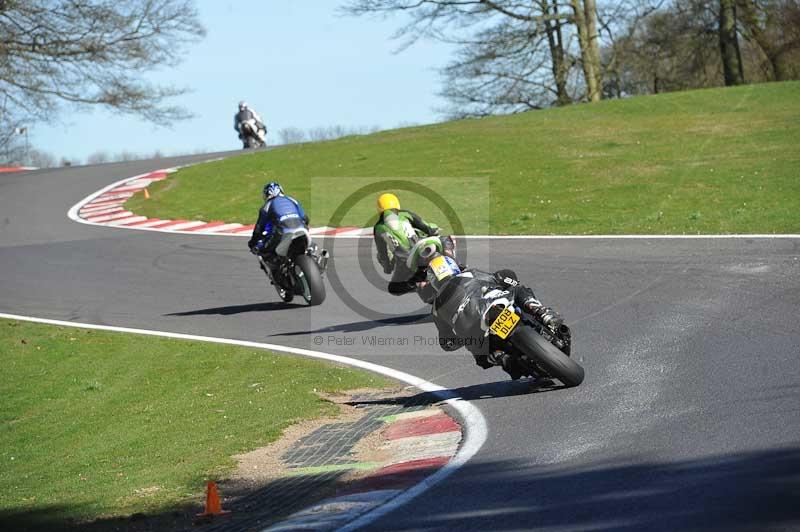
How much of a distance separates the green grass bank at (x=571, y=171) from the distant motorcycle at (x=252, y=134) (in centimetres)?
465

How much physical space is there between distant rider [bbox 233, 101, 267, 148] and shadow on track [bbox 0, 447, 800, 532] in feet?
102

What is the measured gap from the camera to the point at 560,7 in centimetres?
4634

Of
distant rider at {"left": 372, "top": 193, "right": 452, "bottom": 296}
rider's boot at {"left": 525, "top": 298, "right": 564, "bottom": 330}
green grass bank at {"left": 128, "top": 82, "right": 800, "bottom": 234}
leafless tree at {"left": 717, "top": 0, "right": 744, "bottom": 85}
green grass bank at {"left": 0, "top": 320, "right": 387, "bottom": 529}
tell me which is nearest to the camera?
green grass bank at {"left": 0, "top": 320, "right": 387, "bottom": 529}

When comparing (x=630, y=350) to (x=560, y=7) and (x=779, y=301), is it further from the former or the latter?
(x=560, y=7)

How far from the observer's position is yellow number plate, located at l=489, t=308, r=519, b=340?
8.61 m

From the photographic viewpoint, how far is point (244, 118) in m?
37.4

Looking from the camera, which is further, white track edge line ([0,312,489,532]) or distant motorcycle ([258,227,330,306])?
distant motorcycle ([258,227,330,306])

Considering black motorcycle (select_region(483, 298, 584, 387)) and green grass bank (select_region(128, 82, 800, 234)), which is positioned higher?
green grass bank (select_region(128, 82, 800, 234))

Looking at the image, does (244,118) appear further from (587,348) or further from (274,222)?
(587,348)

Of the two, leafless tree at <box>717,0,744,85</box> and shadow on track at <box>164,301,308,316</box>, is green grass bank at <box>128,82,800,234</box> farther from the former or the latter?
leafless tree at <box>717,0,744,85</box>

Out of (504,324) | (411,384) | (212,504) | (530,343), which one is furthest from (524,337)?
(212,504)

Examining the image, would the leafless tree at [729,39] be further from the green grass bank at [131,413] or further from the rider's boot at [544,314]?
the rider's boot at [544,314]

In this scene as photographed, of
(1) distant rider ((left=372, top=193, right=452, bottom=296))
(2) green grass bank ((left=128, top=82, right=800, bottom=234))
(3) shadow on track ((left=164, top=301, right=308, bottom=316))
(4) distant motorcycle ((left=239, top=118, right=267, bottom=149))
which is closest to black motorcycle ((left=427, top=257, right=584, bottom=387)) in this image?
(1) distant rider ((left=372, top=193, right=452, bottom=296))

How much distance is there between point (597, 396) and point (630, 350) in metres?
1.73
